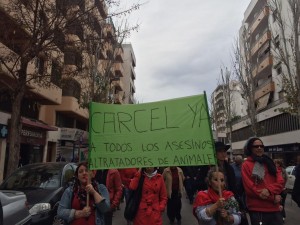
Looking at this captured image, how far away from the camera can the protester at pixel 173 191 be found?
1012 cm

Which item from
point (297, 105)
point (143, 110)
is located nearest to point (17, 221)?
point (143, 110)

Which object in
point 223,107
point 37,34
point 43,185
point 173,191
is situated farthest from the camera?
point 223,107

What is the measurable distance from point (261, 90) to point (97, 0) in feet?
112

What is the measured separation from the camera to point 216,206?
13.6ft

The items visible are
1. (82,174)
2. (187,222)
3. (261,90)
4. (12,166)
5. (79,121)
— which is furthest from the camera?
(261,90)

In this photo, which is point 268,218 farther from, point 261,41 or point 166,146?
point 261,41

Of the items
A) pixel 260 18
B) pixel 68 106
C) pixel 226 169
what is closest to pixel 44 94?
pixel 68 106

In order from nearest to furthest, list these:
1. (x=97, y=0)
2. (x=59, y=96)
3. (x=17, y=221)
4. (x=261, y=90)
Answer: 1. (x=17, y=221)
2. (x=97, y=0)
3. (x=59, y=96)
4. (x=261, y=90)

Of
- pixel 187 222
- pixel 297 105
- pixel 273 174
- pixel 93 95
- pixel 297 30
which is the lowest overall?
pixel 187 222

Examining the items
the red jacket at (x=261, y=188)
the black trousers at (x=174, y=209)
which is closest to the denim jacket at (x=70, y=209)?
the red jacket at (x=261, y=188)

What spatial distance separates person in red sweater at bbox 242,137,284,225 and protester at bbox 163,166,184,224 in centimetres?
502

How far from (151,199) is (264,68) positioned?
41.2 m

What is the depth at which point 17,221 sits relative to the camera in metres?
5.23

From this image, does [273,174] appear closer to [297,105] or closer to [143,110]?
[143,110]
